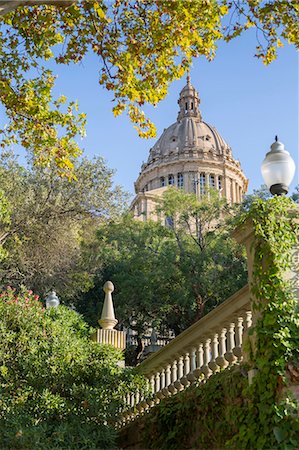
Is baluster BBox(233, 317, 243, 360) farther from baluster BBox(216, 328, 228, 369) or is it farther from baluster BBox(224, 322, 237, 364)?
baluster BBox(216, 328, 228, 369)

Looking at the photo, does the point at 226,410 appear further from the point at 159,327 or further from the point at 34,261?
the point at 159,327

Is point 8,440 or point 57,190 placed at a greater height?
point 57,190

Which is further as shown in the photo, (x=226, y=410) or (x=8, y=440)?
(x=8, y=440)

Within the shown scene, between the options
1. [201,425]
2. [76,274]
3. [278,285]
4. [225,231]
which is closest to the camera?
[278,285]

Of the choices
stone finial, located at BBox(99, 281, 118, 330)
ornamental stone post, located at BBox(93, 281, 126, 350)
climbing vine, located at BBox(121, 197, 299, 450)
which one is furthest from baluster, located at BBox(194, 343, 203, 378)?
stone finial, located at BBox(99, 281, 118, 330)

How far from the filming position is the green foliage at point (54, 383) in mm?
7699

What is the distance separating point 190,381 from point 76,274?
18971mm

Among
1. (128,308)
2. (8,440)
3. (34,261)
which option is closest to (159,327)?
(128,308)

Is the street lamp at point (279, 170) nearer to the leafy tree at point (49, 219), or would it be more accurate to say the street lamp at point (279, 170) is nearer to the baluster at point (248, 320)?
the baluster at point (248, 320)

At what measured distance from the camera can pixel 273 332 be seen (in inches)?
215

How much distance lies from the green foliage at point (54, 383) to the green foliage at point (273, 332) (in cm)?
291

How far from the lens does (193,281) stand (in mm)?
27406

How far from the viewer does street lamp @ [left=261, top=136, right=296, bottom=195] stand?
6.20m

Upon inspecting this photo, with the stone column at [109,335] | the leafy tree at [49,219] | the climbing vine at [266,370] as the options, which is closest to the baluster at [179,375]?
the climbing vine at [266,370]
